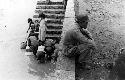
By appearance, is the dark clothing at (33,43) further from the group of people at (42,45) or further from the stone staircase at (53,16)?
the stone staircase at (53,16)

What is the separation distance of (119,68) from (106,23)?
3274 millimetres

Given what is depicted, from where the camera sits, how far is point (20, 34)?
509 inches

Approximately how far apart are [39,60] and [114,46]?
2.93 meters

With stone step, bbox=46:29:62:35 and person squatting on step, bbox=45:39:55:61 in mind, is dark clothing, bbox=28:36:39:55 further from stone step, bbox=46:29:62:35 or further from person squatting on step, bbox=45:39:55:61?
stone step, bbox=46:29:62:35

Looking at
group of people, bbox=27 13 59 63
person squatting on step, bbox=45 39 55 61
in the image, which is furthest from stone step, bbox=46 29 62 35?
person squatting on step, bbox=45 39 55 61

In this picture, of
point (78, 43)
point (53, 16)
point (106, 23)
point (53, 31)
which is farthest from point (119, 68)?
point (53, 16)

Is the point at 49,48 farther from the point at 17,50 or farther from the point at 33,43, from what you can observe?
the point at 17,50

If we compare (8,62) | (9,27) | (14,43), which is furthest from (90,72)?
(9,27)

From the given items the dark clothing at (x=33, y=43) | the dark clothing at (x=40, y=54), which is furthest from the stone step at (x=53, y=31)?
the dark clothing at (x=40, y=54)

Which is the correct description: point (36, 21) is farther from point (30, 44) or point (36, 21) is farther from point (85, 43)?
point (85, 43)

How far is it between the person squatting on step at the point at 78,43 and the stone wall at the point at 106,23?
120 centimetres

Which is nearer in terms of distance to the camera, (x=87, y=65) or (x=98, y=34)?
(x=87, y=65)

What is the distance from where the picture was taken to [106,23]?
34.2ft

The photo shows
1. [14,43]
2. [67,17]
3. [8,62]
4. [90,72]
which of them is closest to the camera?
[90,72]
